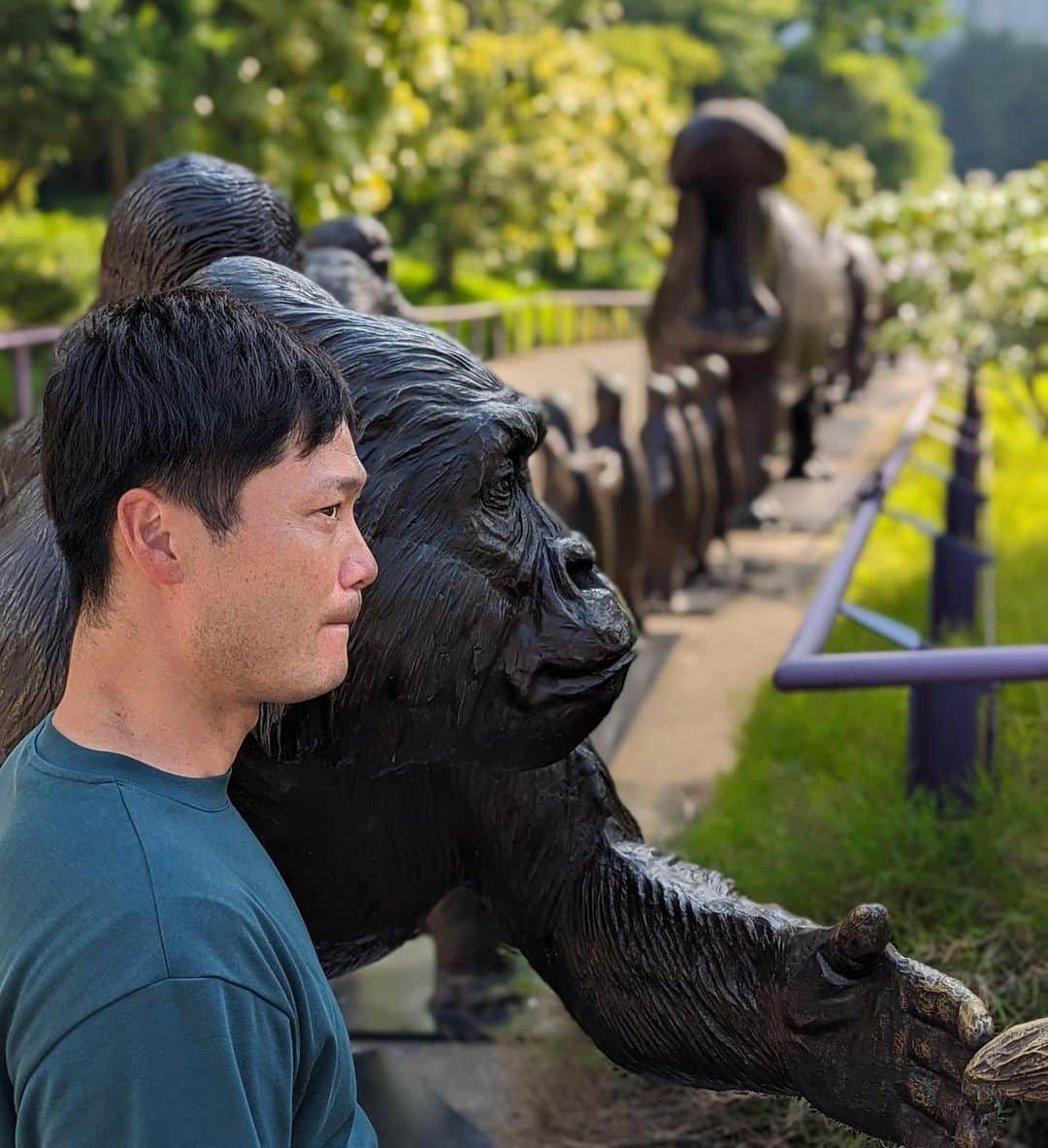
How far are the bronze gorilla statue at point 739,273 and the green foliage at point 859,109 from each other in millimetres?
36439

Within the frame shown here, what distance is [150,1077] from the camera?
0.97 meters

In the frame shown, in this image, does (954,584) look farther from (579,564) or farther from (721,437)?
(579,564)

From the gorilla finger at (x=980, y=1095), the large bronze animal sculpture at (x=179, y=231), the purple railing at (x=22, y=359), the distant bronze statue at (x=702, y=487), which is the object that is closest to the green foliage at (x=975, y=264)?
the distant bronze statue at (x=702, y=487)

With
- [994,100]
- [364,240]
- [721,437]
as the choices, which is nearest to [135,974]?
[364,240]

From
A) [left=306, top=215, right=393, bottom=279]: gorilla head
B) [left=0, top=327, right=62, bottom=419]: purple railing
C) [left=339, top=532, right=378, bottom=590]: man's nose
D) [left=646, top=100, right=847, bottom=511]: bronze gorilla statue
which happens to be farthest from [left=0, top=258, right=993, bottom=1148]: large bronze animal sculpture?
[left=0, top=327, right=62, bottom=419]: purple railing

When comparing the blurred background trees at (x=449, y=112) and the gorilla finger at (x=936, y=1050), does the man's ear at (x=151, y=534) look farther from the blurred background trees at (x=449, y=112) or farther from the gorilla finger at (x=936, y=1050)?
the blurred background trees at (x=449, y=112)

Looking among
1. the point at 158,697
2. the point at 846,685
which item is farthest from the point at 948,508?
the point at 158,697

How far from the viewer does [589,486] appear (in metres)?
5.14

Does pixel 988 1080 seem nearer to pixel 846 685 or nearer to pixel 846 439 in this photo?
pixel 846 685

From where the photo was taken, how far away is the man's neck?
1.08 meters

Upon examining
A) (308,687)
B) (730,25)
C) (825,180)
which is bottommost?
(825,180)

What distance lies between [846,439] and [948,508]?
6581 mm

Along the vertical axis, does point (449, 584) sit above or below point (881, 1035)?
above

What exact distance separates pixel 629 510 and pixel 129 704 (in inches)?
190
